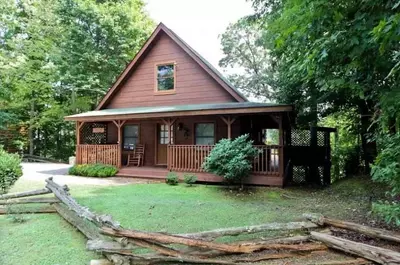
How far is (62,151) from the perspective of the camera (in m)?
24.8

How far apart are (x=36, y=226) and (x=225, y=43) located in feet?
78.0

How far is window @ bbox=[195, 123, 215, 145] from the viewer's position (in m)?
13.1

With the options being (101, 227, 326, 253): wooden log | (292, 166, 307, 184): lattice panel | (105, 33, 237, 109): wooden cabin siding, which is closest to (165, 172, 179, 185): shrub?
(105, 33, 237, 109): wooden cabin siding

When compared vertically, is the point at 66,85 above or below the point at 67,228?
above

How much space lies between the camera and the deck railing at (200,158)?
33.8 ft

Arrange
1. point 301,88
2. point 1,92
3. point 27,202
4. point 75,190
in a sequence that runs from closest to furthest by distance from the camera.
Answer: point 27,202 < point 75,190 < point 301,88 < point 1,92

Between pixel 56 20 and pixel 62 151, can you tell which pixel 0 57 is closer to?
pixel 56 20

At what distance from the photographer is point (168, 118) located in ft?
39.9

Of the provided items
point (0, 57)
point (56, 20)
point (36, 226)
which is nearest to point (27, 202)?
point (36, 226)

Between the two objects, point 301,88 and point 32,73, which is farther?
point 32,73

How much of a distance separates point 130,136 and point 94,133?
7.86 feet

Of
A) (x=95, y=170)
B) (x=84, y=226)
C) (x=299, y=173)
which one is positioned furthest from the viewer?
(x=95, y=170)

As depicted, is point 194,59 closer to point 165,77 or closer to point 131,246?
point 165,77

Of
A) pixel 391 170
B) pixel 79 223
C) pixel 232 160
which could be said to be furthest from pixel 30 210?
pixel 391 170
